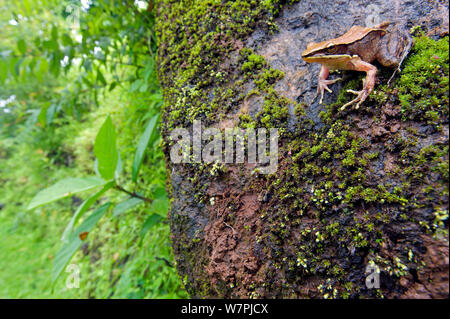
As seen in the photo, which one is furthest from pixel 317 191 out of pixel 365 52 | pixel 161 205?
pixel 161 205

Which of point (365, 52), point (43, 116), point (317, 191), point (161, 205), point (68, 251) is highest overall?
point (365, 52)

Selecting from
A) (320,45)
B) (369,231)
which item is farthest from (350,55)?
(369,231)

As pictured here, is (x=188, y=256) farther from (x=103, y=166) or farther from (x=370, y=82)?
(x=370, y=82)

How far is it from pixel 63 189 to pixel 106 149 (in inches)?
16.9

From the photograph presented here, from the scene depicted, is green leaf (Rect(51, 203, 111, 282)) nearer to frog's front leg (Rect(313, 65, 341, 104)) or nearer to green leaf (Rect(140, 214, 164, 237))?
green leaf (Rect(140, 214, 164, 237))

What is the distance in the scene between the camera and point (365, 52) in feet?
3.69

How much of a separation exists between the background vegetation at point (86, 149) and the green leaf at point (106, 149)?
1cm

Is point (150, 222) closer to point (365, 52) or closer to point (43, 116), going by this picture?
point (43, 116)

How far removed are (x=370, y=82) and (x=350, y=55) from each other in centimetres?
18

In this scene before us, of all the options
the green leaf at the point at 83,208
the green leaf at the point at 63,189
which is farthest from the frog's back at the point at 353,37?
the green leaf at the point at 63,189

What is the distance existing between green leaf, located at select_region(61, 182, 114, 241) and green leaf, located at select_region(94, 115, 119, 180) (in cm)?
11

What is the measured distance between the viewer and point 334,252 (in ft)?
3.08

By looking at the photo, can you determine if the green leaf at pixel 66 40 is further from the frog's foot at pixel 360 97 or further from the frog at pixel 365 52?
the frog's foot at pixel 360 97

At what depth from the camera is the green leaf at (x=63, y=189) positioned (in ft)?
5.13
